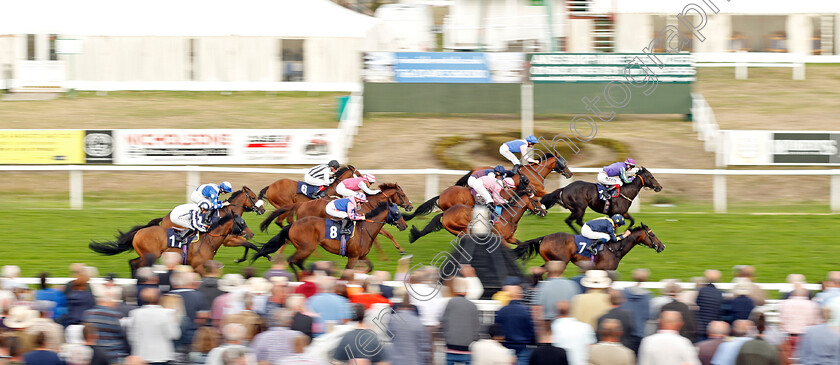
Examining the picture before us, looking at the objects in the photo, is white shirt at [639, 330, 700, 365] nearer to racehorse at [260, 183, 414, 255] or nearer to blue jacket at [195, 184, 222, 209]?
blue jacket at [195, 184, 222, 209]

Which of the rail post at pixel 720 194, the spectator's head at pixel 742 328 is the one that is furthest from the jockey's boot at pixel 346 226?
the rail post at pixel 720 194

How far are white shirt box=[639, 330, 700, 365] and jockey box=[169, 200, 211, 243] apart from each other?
18.9 feet

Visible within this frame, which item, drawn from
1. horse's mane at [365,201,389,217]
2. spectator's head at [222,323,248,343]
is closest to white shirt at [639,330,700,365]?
spectator's head at [222,323,248,343]

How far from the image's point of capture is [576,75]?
68.3 feet

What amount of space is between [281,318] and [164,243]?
15.0 ft

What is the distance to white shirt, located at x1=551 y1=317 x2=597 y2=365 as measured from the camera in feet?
21.8

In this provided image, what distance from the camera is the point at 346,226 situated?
1126 cm

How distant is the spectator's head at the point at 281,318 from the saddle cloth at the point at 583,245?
14.1ft

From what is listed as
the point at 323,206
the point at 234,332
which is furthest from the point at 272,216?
the point at 234,332

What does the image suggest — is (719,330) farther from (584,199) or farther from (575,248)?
(584,199)

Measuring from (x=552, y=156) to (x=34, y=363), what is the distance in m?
9.15

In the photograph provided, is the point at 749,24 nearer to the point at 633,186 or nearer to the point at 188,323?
the point at 633,186

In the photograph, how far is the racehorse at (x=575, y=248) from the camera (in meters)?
10.4

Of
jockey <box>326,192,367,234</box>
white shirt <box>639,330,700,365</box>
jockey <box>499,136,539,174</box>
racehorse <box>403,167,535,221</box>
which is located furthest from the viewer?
jockey <box>499,136,539,174</box>
